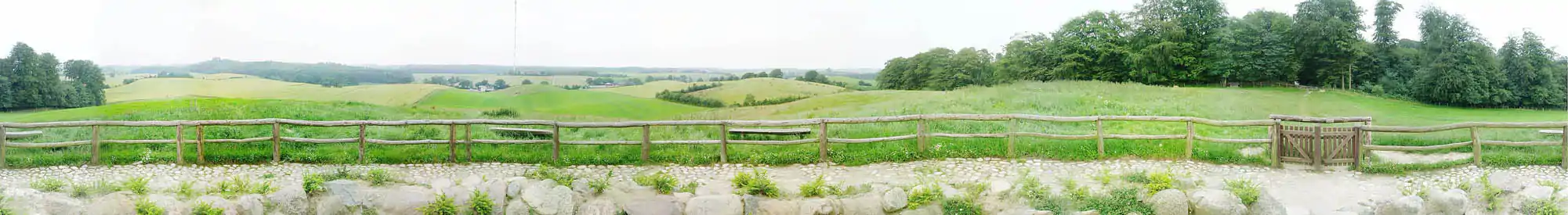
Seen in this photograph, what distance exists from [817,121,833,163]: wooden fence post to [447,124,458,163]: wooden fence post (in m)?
2.24

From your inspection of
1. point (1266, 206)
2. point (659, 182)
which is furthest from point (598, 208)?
point (1266, 206)

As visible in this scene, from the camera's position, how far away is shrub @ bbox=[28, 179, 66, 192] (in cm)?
486

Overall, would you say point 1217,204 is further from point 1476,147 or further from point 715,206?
point 715,206

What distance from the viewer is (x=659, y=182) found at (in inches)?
193

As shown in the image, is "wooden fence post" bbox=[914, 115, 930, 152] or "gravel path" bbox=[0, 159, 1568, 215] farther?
"wooden fence post" bbox=[914, 115, 930, 152]

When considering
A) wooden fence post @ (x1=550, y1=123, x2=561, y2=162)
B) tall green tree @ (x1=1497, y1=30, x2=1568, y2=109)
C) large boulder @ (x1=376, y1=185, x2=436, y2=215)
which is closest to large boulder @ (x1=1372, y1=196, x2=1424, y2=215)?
tall green tree @ (x1=1497, y1=30, x2=1568, y2=109)

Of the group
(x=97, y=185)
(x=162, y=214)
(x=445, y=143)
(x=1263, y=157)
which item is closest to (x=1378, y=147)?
(x=1263, y=157)

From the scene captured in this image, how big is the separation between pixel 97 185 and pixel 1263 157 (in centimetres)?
686

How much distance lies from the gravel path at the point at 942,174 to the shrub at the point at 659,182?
0.22 meters

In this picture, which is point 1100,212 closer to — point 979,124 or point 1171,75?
point 979,124

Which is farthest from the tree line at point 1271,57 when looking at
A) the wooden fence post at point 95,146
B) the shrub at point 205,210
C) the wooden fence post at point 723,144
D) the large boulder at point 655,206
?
the wooden fence post at point 95,146

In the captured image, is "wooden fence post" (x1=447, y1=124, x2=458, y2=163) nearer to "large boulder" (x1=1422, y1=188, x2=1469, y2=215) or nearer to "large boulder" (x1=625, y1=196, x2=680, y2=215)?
"large boulder" (x1=625, y1=196, x2=680, y2=215)

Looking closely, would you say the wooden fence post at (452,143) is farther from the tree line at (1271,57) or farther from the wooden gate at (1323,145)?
the wooden gate at (1323,145)

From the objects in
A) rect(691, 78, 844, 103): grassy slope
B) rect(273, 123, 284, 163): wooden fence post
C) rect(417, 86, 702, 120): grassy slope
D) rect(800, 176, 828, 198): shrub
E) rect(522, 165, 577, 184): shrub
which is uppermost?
rect(691, 78, 844, 103): grassy slope
